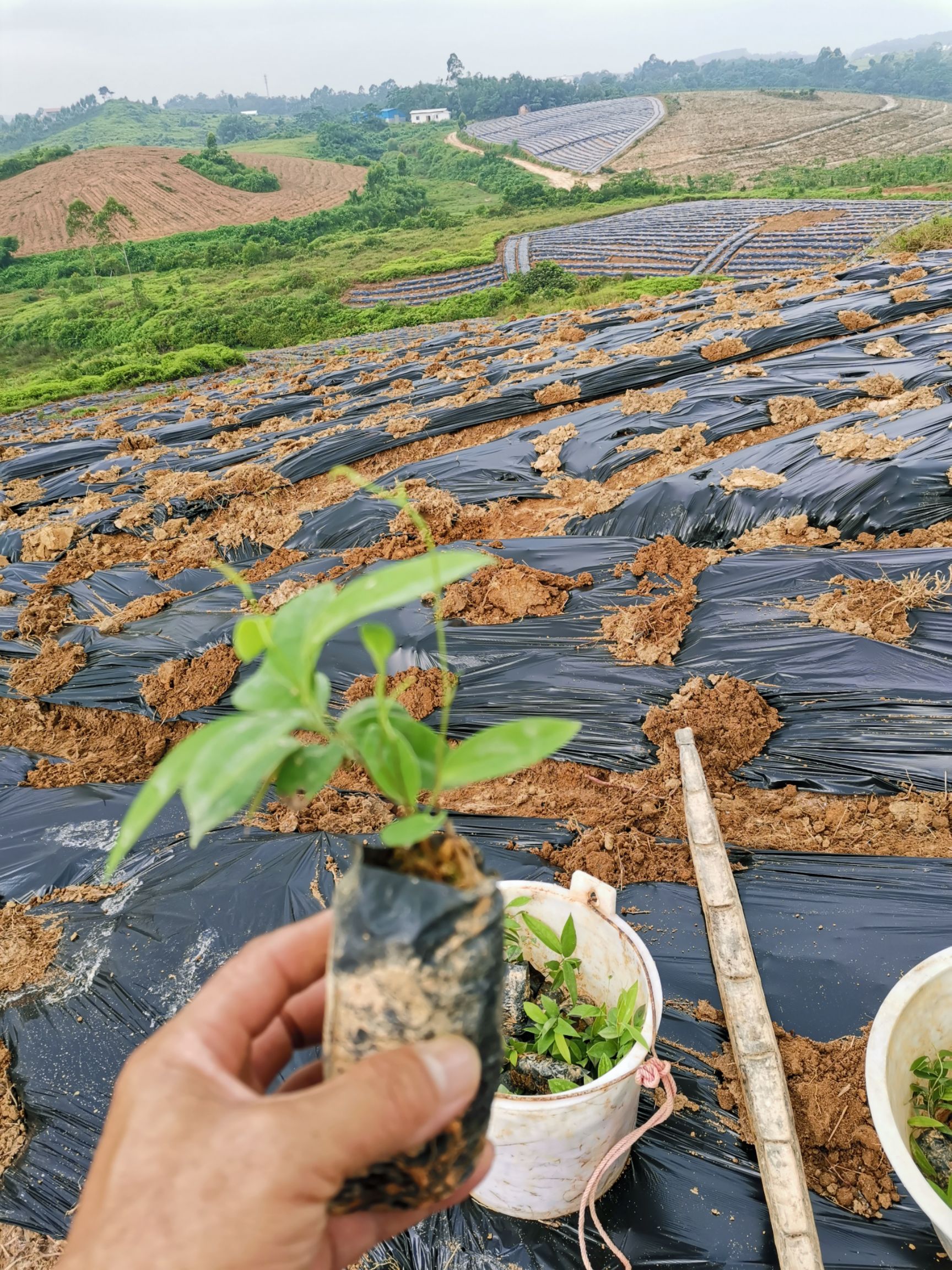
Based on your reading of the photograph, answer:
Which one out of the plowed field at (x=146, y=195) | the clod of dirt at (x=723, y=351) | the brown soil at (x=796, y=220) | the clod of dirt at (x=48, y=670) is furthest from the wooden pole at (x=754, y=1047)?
the plowed field at (x=146, y=195)

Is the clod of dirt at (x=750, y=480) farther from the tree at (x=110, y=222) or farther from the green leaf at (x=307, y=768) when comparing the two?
the tree at (x=110, y=222)

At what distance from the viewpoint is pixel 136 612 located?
4262 mm

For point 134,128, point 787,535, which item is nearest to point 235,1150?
point 787,535

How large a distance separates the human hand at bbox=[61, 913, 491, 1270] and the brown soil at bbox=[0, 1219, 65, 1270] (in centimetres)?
160

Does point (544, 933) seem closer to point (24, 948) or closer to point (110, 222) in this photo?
point (24, 948)

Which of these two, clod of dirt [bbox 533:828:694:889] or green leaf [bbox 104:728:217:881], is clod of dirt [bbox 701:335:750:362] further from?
green leaf [bbox 104:728:217:881]

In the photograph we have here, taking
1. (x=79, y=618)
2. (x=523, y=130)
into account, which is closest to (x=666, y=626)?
(x=79, y=618)

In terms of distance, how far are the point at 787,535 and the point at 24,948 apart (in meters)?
4.02

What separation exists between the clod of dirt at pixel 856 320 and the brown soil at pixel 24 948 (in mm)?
8008

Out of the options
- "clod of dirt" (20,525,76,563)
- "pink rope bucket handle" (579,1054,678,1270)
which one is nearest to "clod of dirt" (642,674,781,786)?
"pink rope bucket handle" (579,1054,678,1270)

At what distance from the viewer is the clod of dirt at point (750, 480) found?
13.8 ft

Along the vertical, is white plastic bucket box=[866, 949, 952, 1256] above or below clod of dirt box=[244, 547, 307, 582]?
below

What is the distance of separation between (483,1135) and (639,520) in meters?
3.79

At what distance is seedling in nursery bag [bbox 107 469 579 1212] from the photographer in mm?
705
